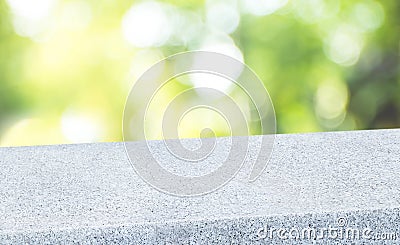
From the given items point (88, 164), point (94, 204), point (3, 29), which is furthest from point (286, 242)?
point (3, 29)

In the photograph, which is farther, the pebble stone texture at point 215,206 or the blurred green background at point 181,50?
the blurred green background at point 181,50

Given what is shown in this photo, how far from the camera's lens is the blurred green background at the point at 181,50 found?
8.18 ft

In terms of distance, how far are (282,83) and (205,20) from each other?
53 cm

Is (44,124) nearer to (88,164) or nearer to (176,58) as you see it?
(176,58)

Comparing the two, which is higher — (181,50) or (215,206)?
(181,50)

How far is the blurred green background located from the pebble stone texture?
1787 millimetres

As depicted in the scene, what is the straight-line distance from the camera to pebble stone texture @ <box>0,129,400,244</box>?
1.74 feet

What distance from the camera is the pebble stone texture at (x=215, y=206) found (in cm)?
53

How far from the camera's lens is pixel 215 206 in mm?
585

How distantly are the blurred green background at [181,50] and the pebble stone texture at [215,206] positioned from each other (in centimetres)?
179

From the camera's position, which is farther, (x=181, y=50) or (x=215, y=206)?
(x=181, y=50)

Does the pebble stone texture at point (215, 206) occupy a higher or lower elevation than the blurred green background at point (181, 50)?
lower

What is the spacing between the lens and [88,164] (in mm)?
801

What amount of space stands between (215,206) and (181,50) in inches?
83.4
